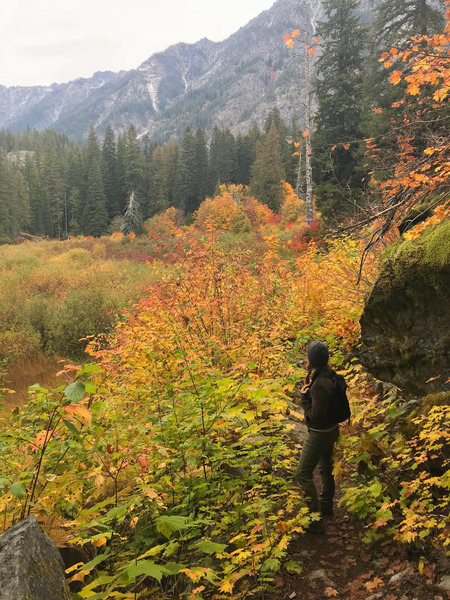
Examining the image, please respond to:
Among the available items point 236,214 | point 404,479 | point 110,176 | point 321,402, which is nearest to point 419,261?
point 321,402

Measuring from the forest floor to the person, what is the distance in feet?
0.68

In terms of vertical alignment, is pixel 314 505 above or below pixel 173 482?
below

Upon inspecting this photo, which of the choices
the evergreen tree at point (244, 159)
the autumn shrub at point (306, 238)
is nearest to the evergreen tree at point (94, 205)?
the evergreen tree at point (244, 159)

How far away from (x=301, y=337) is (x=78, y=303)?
962 cm

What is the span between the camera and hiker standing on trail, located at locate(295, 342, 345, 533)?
12.0 ft

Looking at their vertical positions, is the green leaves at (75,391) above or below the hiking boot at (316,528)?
above

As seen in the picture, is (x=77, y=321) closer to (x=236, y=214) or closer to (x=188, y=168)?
(x=236, y=214)

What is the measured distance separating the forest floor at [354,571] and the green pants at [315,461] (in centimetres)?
33

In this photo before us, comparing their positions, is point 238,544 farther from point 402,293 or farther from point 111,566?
point 402,293

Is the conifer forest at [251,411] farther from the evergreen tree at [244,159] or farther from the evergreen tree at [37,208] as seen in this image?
Result: the evergreen tree at [37,208]

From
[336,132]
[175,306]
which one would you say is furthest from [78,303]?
[336,132]

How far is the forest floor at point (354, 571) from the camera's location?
2658 millimetres

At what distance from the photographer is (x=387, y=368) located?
455 cm

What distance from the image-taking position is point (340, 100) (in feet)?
→ 67.5
